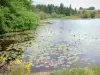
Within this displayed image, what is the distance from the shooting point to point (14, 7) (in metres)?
25.5

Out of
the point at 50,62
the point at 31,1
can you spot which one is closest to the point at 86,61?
the point at 50,62

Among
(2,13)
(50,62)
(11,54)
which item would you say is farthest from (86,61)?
(2,13)

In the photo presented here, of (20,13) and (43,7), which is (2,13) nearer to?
(20,13)

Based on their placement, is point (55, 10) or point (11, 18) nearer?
point (11, 18)

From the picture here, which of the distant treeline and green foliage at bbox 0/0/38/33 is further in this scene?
the distant treeline

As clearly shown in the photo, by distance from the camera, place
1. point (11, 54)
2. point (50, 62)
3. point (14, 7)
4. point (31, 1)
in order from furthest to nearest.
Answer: point (31, 1)
point (14, 7)
point (11, 54)
point (50, 62)

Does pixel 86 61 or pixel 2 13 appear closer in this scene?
pixel 86 61

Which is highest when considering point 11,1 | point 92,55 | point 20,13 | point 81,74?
point 11,1

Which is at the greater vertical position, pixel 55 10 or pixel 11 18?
pixel 55 10

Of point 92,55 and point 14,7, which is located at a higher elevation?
point 14,7

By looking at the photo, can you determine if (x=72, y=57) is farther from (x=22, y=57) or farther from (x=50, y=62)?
(x=22, y=57)

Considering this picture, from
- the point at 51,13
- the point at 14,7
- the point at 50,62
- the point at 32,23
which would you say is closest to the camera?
the point at 50,62

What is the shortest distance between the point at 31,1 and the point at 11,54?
32448mm

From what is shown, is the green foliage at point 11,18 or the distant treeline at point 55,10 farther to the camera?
the distant treeline at point 55,10
